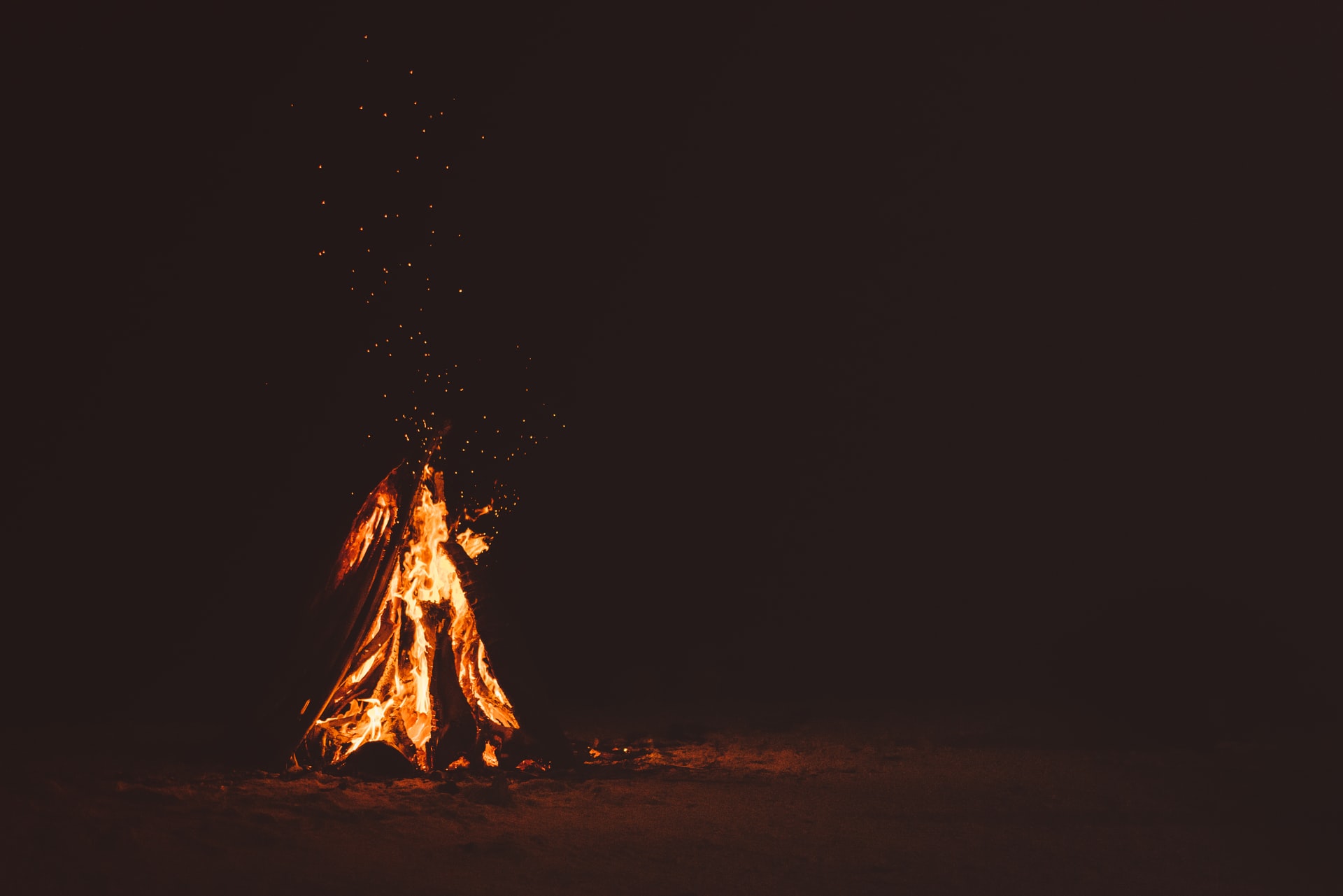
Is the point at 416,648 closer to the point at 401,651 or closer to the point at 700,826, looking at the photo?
the point at 401,651

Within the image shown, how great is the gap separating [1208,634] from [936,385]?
354 cm

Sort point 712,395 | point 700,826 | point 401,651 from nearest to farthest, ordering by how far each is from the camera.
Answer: point 700,826
point 401,651
point 712,395

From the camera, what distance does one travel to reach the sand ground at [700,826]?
4.30 m

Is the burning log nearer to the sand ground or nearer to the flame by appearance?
the flame

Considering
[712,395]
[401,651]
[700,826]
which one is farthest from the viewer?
[712,395]

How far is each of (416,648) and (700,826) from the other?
2.33m

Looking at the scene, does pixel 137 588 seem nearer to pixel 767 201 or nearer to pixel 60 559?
pixel 60 559

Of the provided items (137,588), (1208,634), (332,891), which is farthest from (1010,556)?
Answer: (332,891)

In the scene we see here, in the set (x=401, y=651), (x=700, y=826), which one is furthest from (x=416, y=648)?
(x=700, y=826)

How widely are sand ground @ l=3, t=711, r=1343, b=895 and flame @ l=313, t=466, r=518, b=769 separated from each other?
1.23 feet

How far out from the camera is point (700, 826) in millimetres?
5305

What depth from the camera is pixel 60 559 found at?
9.92 m

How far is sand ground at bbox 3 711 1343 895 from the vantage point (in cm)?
430

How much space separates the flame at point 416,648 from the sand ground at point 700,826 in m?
0.37
